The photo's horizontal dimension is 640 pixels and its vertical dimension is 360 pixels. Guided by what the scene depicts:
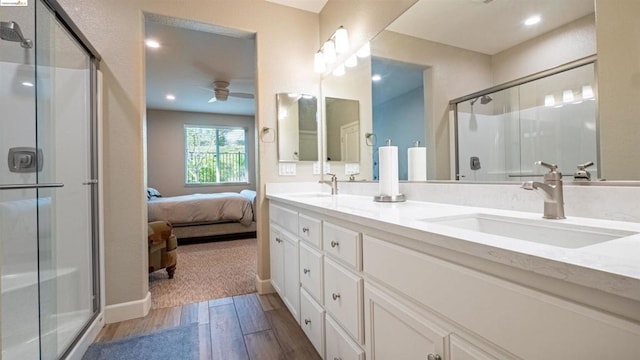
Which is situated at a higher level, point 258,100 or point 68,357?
point 258,100

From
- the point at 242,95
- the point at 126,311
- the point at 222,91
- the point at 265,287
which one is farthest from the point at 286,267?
the point at 242,95

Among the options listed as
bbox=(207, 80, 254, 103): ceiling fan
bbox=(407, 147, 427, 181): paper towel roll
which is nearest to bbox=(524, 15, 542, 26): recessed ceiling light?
bbox=(407, 147, 427, 181): paper towel roll

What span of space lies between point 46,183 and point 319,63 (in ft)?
7.01

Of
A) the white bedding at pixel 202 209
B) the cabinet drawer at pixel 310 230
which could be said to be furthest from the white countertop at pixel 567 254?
the white bedding at pixel 202 209

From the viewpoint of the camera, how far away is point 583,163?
90cm

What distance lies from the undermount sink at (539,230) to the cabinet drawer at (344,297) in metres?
0.40

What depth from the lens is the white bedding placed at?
404cm

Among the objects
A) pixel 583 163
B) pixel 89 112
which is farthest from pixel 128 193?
→ pixel 583 163

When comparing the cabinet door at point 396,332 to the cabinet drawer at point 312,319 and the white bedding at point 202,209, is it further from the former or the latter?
the white bedding at point 202,209

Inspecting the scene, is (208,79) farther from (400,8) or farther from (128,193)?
(400,8)

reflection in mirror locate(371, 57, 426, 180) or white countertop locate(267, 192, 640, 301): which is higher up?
reflection in mirror locate(371, 57, 426, 180)

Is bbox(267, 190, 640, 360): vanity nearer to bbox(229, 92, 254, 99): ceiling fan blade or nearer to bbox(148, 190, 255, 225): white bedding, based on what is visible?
bbox(148, 190, 255, 225): white bedding

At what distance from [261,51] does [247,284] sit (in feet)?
6.95

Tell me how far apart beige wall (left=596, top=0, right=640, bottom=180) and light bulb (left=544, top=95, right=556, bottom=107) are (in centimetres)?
12
